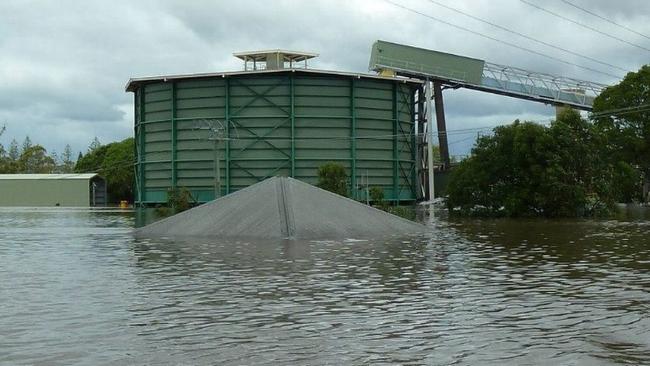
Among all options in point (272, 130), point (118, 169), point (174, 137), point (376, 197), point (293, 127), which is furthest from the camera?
point (118, 169)

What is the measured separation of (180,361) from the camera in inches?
336

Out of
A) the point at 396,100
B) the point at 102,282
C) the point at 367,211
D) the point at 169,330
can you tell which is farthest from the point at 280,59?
the point at 169,330

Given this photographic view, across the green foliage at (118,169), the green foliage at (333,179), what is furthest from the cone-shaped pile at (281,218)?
the green foliage at (118,169)

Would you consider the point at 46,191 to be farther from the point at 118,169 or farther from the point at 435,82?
the point at 435,82

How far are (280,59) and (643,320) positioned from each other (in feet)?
233

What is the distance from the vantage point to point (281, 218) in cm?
3034

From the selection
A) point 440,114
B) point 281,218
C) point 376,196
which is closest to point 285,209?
point 281,218

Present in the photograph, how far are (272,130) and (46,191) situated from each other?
4202 cm

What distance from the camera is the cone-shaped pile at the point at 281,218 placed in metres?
30.0

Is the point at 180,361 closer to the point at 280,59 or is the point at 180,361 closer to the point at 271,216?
the point at 271,216

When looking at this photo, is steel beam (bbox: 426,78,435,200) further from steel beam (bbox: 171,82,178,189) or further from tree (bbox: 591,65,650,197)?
steel beam (bbox: 171,82,178,189)

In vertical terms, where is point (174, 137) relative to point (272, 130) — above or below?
below

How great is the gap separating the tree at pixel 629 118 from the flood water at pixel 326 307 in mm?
48428

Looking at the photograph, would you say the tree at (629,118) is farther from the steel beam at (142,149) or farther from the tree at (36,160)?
the tree at (36,160)
